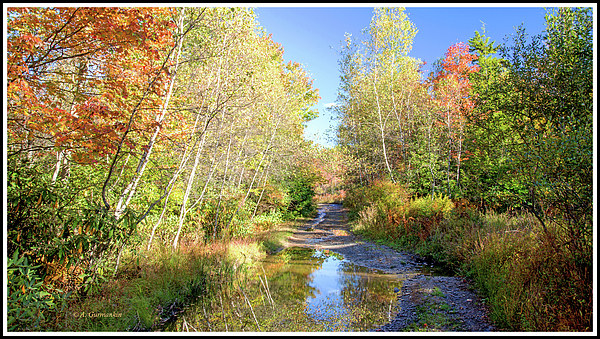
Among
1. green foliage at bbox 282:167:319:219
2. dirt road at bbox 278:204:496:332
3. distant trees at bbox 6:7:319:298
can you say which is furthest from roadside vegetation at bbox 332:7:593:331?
green foliage at bbox 282:167:319:219

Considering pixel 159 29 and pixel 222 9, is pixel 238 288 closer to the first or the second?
pixel 159 29

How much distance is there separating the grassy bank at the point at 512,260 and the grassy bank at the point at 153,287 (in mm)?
5111

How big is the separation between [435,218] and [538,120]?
562 cm

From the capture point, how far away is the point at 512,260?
4.97 metres

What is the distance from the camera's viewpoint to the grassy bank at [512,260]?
3221 millimetres

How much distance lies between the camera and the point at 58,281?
12.6 feet

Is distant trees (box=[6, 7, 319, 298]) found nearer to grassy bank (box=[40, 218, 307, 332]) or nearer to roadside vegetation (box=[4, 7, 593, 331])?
roadside vegetation (box=[4, 7, 593, 331])

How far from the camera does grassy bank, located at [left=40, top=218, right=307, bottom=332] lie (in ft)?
12.4

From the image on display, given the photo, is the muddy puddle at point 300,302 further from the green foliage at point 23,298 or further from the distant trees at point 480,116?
the distant trees at point 480,116

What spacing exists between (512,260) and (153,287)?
636 centimetres

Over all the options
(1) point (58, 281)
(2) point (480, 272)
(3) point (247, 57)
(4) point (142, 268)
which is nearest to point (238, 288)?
(4) point (142, 268)

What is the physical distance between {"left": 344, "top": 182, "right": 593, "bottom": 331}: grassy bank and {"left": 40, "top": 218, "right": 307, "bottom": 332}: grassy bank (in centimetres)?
511

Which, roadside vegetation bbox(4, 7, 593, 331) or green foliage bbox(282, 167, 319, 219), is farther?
green foliage bbox(282, 167, 319, 219)

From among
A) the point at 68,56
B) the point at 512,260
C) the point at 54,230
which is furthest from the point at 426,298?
the point at 68,56
